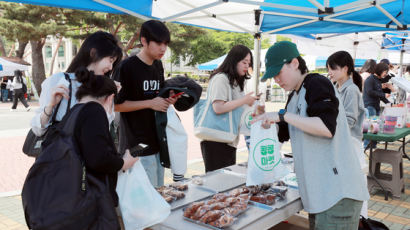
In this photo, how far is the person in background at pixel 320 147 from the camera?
162 centimetres

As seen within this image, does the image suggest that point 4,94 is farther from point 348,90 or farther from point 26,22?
point 348,90

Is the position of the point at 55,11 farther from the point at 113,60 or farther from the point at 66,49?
the point at 66,49

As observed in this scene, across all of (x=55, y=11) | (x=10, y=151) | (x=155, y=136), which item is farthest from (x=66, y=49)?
(x=155, y=136)

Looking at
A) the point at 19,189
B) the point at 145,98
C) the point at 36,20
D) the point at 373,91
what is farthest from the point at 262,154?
the point at 36,20

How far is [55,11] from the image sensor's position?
17.0 meters

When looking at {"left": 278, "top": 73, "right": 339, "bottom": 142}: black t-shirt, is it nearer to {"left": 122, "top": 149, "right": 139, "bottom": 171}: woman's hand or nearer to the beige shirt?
{"left": 122, "top": 149, "right": 139, "bottom": 171}: woman's hand

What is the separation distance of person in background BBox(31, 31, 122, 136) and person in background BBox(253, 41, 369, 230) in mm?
879

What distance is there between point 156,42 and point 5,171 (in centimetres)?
471

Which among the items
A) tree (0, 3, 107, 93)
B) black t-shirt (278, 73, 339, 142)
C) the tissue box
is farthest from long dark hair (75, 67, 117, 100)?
tree (0, 3, 107, 93)

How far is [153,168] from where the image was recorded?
92.7 inches

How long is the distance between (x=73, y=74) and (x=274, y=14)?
340cm

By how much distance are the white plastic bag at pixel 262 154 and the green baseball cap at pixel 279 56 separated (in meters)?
0.36

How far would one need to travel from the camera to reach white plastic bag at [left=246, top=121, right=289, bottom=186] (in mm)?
1976

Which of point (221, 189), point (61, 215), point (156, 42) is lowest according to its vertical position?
point (221, 189)
